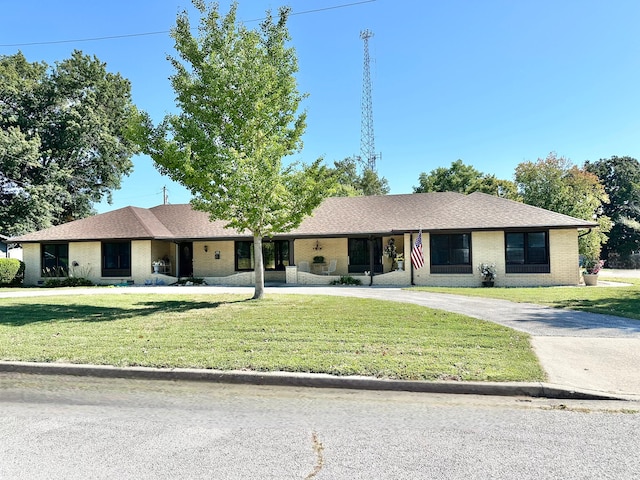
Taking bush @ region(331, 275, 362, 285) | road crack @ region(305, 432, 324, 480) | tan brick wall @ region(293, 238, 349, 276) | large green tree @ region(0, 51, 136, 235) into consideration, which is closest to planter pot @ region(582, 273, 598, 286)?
bush @ region(331, 275, 362, 285)

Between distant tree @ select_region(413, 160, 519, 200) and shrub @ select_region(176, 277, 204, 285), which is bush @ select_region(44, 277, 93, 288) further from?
distant tree @ select_region(413, 160, 519, 200)

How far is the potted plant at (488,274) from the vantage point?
66.0 feet

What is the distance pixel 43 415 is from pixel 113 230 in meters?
21.8

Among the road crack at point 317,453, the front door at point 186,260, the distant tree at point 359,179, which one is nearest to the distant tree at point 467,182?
the distant tree at point 359,179

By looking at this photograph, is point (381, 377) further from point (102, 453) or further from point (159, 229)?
point (159, 229)

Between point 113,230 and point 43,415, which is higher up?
point 113,230

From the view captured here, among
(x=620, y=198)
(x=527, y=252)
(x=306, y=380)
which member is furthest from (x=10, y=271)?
(x=620, y=198)

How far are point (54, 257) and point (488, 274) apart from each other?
77.3ft

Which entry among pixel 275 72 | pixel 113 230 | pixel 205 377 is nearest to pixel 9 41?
pixel 113 230

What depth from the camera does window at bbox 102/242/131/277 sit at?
24.5 metres

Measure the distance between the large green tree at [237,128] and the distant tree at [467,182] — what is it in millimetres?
31024

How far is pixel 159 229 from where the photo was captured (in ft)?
82.7

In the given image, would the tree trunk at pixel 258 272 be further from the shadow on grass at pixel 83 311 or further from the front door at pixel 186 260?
the front door at pixel 186 260

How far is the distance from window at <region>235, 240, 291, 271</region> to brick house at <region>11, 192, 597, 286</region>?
57 mm
